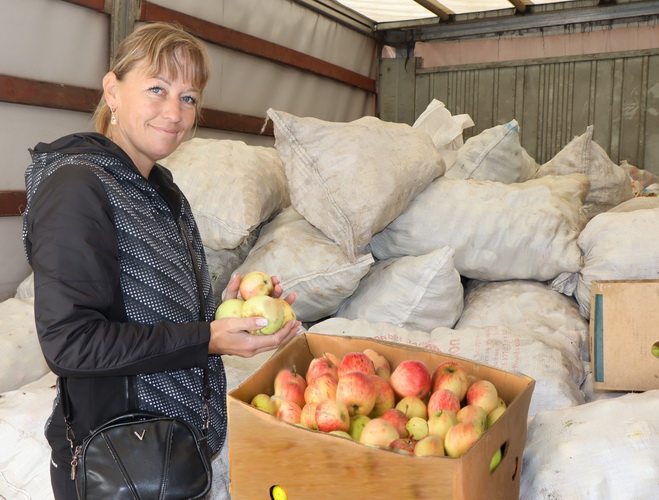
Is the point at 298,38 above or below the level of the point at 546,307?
above

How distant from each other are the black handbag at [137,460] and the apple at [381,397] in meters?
0.29

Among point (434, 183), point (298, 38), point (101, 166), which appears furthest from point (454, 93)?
point (101, 166)

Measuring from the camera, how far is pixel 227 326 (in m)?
1.02

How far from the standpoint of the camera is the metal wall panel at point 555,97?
179 inches

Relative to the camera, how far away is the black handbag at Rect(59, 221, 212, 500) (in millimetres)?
966

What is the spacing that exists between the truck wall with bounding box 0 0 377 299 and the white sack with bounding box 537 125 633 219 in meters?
1.68

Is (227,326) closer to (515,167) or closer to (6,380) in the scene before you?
(6,380)

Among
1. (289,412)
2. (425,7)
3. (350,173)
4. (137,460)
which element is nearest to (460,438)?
(289,412)

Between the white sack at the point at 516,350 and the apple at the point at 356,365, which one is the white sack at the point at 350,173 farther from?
the apple at the point at 356,365

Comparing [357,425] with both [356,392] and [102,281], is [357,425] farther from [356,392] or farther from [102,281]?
[102,281]

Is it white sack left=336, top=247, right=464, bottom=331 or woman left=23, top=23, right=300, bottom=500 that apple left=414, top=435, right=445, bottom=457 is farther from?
white sack left=336, top=247, right=464, bottom=331

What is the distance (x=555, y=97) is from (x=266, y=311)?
4.23m

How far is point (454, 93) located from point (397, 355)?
4.16 metres

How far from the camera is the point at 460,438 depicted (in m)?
0.90
